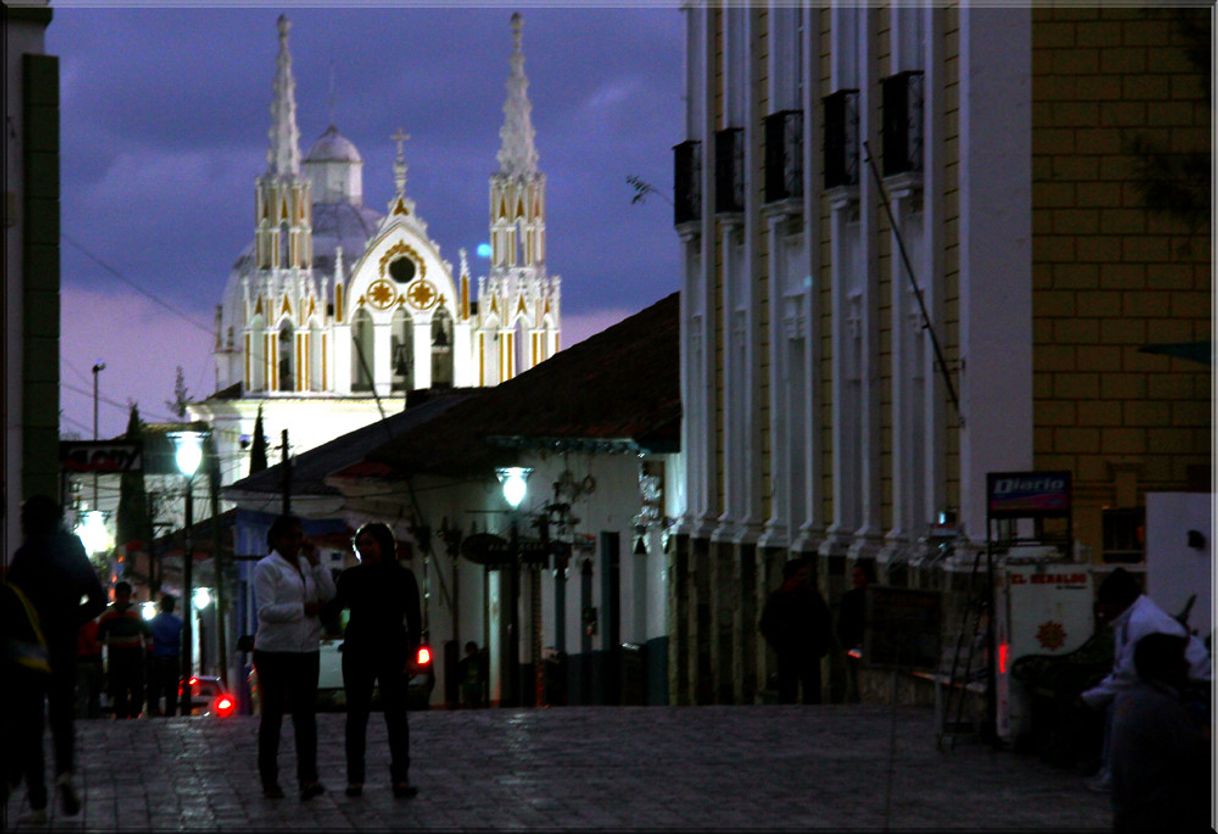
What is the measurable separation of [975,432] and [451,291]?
334 ft

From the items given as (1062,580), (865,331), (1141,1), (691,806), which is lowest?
(691,806)

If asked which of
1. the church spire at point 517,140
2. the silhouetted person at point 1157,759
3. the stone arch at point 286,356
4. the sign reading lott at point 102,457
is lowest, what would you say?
the silhouetted person at point 1157,759

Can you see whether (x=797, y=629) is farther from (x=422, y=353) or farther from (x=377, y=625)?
(x=422, y=353)

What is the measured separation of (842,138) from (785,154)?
239 cm

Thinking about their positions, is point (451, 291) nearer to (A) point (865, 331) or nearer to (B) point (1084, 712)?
(A) point (865, 331)

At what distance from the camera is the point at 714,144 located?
32.2 meters

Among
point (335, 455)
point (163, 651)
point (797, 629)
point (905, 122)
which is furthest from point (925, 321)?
point (335, 455)

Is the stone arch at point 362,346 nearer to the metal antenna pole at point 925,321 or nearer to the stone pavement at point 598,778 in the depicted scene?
the metal antenna pole at point 925,321

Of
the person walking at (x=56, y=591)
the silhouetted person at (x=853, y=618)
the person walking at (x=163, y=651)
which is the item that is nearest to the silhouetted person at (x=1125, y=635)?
the person walking at (x=56, y=591)

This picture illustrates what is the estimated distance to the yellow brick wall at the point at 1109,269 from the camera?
899 inches

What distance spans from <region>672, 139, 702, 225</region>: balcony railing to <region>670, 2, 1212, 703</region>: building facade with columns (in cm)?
329

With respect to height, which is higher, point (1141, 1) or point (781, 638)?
point (1141, 1)

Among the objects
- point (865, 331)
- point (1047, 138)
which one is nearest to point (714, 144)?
point (865, 331)

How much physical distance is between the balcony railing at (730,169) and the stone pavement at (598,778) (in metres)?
10.9
